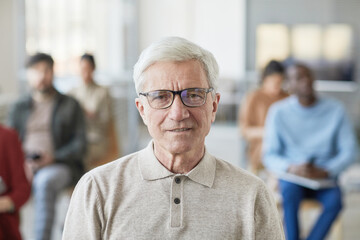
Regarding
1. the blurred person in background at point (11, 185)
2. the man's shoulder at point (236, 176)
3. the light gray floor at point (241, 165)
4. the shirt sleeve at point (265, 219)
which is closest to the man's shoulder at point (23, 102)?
the light gray floor at point (241, 165)

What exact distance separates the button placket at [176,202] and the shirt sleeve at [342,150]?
2156mm

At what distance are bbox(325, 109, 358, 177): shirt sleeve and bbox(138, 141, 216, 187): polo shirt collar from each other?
6.83ft

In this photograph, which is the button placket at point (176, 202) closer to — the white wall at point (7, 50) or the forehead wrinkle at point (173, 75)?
the forehead wrinkle at point (173, 75)

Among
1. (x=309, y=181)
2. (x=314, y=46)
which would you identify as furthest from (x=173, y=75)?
(x=314, y=46)

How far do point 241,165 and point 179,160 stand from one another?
421 cm

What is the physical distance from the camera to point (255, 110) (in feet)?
15.2

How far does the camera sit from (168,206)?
59.7 inches

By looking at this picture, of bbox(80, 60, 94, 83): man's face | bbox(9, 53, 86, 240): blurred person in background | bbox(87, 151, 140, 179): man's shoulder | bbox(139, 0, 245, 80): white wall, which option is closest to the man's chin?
bbox(9, 53, 86, 240): blurred person in background

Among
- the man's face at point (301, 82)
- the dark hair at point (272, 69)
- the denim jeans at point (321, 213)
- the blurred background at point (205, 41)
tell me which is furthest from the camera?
the blurred background at point (205, 41)

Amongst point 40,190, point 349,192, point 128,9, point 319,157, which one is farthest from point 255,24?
point 40,190

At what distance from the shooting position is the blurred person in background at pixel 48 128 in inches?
150

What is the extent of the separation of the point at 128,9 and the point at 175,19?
1723 millimetres

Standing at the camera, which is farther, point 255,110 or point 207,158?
point 255,110

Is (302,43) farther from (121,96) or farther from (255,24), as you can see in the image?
(121,96)
